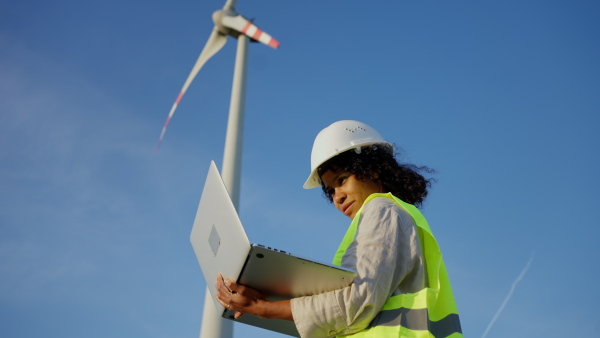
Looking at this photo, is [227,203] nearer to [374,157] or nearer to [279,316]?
[279,316]

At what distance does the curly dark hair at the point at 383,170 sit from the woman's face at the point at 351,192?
43 millimetres

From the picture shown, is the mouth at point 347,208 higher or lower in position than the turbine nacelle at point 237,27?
lower

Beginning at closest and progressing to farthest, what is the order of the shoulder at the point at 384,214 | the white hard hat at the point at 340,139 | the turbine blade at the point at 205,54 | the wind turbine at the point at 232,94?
the shoulder at the point at 384,214
the white hard hat at the point at 340,139
the wind turbine at the point at 232,94
the turbine blade at the point at 205,54

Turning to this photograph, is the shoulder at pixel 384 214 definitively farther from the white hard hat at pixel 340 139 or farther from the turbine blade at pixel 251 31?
the turbine blade at pixel 251 31

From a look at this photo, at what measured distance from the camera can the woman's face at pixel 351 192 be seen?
208 inches

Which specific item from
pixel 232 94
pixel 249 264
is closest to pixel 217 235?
pixel 249 264

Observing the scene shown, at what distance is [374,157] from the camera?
5.57m

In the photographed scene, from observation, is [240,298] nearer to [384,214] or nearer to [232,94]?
[384,214]

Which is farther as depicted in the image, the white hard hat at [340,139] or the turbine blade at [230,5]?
the turbine blade at [230,5]

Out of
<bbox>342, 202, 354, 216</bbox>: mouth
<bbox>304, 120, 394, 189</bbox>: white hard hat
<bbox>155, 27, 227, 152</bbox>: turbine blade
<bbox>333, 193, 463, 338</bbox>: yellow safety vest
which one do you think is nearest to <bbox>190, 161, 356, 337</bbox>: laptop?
<bbox>333, 193, 463, 338</bbox>: yellow safety vest

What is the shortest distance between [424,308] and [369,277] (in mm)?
396

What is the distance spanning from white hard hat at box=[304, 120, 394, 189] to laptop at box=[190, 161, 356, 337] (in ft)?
4.38

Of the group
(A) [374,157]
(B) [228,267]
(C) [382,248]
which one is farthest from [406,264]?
(A) [374,157]

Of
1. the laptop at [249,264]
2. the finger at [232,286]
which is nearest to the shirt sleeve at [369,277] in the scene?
the laptop at [249,264]
